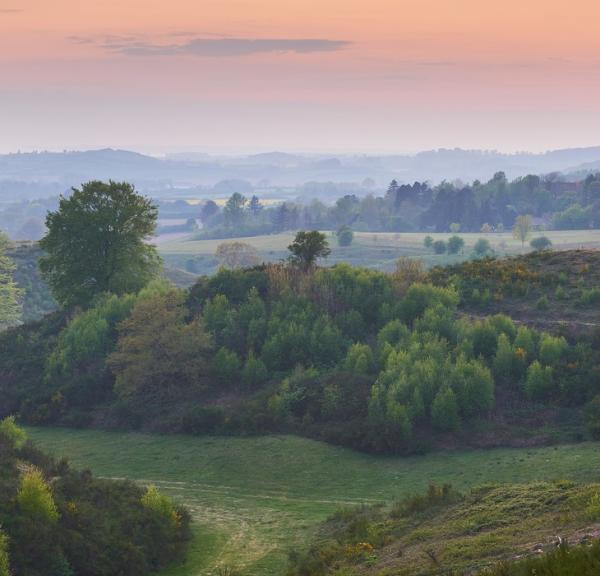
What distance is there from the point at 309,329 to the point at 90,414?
11.3 metres

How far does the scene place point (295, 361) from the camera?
43.4 meters

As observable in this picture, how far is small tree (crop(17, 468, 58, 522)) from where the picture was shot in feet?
72.8

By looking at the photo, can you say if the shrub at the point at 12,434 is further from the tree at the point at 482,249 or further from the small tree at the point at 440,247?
the small tree at the point at 440,247

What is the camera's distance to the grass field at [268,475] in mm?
25266

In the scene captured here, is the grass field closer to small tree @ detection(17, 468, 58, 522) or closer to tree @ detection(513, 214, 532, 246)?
small tree @ detection(17, 468, 58, 522)

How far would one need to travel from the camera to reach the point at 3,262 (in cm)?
8294

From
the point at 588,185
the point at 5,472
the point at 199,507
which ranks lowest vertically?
the point at 199,507

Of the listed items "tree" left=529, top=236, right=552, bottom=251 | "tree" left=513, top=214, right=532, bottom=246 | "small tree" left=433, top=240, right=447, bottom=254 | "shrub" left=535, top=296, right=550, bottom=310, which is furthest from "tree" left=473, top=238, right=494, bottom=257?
"shrub" left=535, top=296, right=550, bottom=310

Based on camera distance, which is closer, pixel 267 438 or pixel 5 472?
pixel 5 472

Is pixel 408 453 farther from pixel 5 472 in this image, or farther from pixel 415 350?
pixel 5 472

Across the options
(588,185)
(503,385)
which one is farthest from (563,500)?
(588,185)

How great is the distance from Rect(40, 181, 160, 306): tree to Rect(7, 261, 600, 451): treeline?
2.89m

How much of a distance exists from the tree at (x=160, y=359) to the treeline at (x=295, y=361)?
0.07 metres

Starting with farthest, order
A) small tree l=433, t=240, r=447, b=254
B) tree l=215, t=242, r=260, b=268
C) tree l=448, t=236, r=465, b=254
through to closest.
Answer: small tree l=433, t=240, r=447, b=254 → tree l=448, t=236, r=465, b=254 → tree l=215, t=242, r=260, b=268
